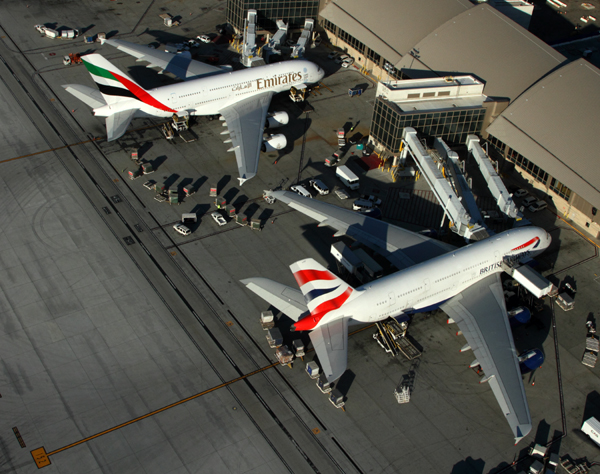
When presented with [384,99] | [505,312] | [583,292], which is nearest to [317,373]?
[505,312]

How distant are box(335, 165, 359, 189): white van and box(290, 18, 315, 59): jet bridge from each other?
3164 cm

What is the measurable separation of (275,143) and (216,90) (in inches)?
466

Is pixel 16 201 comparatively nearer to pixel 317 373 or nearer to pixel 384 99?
pixel 317 373

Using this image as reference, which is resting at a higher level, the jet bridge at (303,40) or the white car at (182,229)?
the jet bridge at (303,40)

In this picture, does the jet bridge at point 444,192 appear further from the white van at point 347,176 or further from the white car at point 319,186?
the white car at point 319,186

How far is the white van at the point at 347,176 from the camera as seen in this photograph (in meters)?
77.6

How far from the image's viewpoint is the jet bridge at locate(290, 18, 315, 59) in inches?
4008

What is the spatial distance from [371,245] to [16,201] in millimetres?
43445

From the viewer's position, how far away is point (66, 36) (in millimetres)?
106312

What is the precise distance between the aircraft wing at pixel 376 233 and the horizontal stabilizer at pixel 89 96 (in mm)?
29067

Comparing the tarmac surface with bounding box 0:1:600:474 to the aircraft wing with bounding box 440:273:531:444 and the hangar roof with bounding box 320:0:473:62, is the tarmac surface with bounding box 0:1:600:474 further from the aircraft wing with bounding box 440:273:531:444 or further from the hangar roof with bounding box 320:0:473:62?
the hangar roof with bounding box 320:0:473:62

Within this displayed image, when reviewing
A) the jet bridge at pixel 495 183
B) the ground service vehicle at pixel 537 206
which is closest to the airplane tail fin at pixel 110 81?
the jet bridge at pixel 495 183

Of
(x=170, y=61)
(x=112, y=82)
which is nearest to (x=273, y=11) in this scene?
(x=170, y=61)

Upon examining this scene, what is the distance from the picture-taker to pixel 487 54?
8731cm
